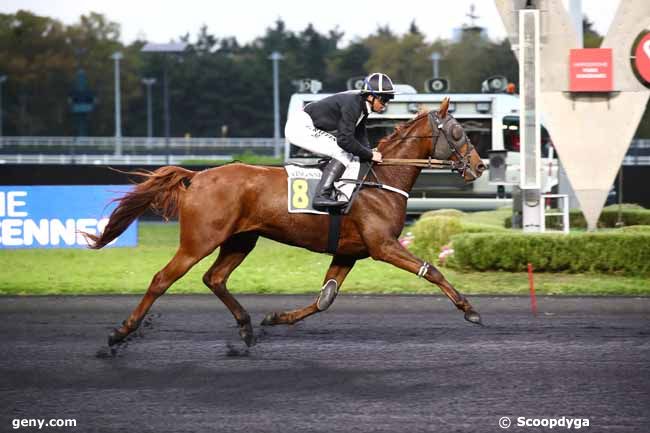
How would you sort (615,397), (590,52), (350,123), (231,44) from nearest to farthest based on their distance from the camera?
(615,397) < (350,123) < (590,52) < (231,44)

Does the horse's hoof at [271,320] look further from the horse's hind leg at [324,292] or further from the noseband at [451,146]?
the noseband at [451,146]

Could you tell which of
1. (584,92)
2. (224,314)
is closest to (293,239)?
(224,314)

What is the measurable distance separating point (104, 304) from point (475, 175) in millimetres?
4742

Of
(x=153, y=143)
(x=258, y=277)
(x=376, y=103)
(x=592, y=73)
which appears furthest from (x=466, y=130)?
(x=153, y=143)

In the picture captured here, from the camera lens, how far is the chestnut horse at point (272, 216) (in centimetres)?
844

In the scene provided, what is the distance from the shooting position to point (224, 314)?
10.4 metres

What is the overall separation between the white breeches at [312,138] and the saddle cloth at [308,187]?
0.10 metres

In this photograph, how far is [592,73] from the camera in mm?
14992

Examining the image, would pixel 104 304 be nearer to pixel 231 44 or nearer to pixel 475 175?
pixel 475 175

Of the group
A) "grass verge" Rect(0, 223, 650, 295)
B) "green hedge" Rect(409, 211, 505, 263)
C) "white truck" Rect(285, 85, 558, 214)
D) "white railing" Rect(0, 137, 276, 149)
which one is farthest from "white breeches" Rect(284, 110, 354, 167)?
"white railing" Rect(0, 137, 276, 149)

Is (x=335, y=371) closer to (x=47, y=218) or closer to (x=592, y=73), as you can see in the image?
(x=592, y=73)

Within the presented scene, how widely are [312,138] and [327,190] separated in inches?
21.1

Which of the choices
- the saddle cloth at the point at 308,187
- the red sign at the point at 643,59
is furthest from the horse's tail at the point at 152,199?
the red sign at the point at 643,59

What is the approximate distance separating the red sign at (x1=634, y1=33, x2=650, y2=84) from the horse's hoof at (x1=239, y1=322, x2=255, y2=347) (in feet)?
28.7
